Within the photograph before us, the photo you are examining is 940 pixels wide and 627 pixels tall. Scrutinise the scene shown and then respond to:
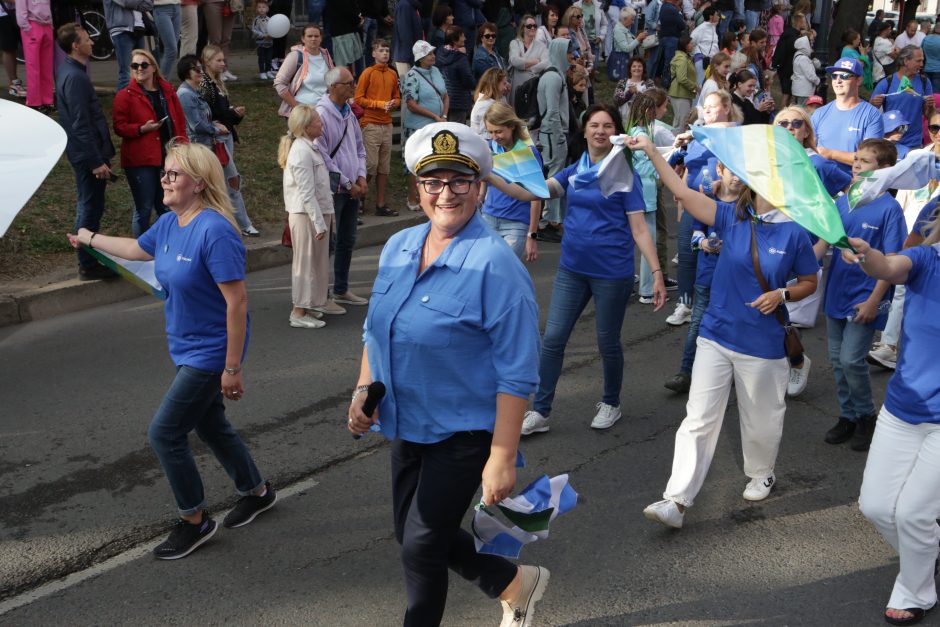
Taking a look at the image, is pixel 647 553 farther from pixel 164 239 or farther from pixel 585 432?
pixel 164 239

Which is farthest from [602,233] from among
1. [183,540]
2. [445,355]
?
[183,540]

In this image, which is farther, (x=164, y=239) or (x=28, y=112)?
(x=164, y=239)

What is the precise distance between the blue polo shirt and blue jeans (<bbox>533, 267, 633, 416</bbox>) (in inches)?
99.8

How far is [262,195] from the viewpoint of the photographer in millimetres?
11680

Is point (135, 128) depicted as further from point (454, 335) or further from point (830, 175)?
point (454, 335)

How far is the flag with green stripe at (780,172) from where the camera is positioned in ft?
12.5

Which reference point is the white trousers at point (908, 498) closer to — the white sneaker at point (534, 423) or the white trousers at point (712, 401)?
the white trousers at point (712, 401)

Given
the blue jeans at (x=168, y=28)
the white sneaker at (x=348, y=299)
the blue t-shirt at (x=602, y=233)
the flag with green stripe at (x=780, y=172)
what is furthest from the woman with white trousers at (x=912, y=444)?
the blue jeans at (x=168, y=28)

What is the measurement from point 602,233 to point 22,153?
352 centimetres

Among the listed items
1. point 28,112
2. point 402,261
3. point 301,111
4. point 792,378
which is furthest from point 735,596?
point 301,111

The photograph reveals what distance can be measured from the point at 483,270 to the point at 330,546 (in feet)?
6.52

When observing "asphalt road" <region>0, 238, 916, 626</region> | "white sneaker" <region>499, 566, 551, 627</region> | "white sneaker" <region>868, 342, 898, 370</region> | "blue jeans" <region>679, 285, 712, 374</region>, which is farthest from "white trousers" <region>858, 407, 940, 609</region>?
"white sneaker" <region>868, 342, 898, 370</region>

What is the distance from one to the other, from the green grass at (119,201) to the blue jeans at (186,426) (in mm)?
4810

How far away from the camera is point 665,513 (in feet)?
15.8
